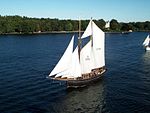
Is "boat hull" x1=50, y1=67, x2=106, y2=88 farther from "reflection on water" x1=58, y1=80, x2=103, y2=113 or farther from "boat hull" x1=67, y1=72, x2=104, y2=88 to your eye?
"reflection on water" x1=58, y1=80, x2=103, y2=113

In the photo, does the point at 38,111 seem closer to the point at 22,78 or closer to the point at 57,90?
the point at 57,90

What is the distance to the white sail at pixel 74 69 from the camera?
2741 inches

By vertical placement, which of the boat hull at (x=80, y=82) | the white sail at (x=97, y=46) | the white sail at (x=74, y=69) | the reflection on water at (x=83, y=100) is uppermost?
the white sail at (x=97, y=46)

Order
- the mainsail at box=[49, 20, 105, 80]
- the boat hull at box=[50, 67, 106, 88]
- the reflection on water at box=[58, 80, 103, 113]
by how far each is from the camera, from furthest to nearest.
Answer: the boat hull at box=[50, 67, 106, 88]
the mainsail at box=[49, 20, 105, 80]
the reflection on water at box=[58, 80, 103, 113]

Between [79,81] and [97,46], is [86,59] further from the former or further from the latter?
[79,81]

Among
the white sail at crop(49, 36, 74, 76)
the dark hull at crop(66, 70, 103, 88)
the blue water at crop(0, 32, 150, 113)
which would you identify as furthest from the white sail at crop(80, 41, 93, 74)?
the white sail at crop(49, 36, 74, 76)

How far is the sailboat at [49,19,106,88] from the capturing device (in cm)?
6812

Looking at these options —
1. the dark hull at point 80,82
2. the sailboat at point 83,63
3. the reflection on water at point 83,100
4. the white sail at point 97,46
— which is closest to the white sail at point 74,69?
the sailboat at point 83,63

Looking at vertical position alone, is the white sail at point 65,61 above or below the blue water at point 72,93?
above

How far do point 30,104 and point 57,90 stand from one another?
38.1 ft

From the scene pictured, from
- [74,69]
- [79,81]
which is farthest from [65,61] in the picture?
[79,81]

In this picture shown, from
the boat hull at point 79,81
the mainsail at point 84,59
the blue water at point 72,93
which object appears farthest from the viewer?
the boat hull at point 79,81

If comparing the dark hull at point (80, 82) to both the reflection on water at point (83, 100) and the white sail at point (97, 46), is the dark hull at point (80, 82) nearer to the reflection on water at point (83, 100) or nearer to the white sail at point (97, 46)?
the reflection on water at point (83, 100)

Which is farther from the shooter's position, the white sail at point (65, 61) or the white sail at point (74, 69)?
the white sail at point (74, 69)
